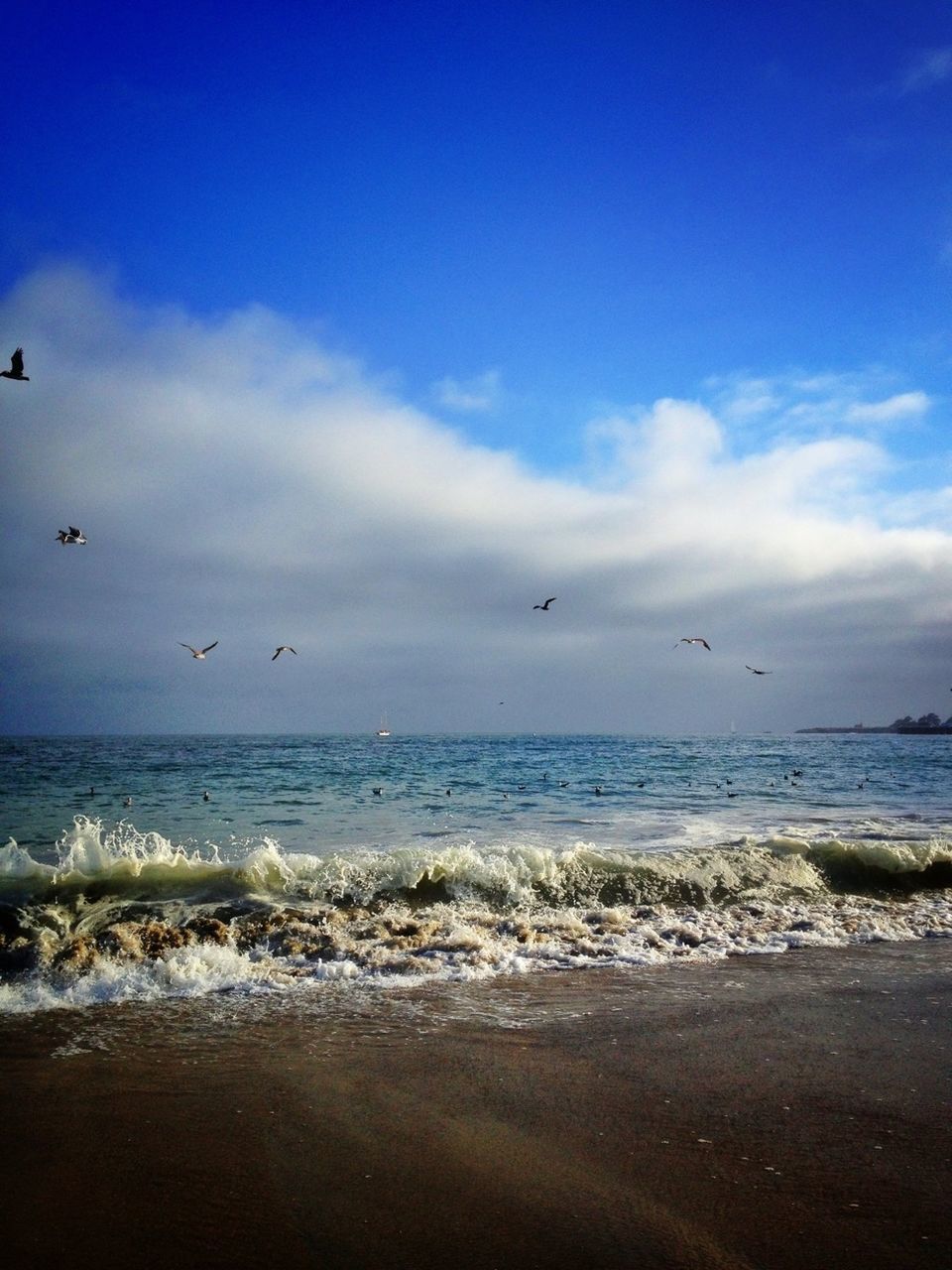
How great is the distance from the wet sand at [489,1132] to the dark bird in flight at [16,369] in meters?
9.18

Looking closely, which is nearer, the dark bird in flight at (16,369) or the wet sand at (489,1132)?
the wet sand at (489,1132)

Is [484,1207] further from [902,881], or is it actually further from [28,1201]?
[902,881]

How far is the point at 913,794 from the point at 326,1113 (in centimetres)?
2893

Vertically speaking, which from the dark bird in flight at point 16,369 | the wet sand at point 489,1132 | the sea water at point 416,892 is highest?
the dark bird in flight at point 16,369

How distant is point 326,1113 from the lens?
5.06m

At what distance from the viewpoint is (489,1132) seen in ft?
15.8

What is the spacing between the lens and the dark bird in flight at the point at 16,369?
36.4 feet

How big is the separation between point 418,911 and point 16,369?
34.1 ft

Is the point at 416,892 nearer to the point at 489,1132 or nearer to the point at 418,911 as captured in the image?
the point at 418,911

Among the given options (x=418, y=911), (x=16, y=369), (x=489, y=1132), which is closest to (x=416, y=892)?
(x=418, y=911)

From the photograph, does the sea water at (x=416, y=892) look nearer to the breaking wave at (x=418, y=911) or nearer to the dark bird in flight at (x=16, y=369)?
the breaking wave at (x=418, y=911)

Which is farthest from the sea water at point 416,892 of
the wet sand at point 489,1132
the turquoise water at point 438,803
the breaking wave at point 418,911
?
the wet sand at point 489,1132

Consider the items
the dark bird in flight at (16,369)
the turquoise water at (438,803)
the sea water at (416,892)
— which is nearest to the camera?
the sea water at (416,892)

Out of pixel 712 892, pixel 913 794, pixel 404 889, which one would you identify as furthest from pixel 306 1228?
pixel 913 794
